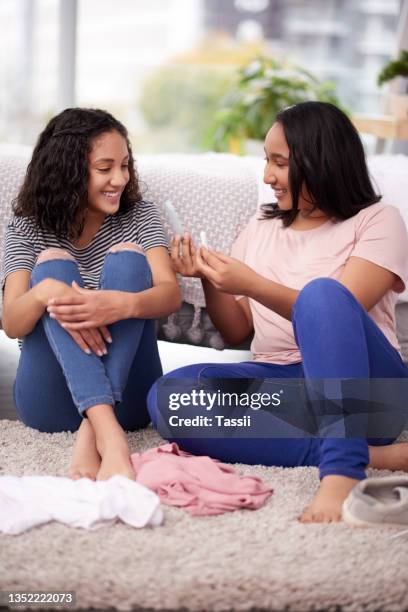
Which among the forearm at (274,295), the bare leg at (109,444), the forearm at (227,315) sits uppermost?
the forearm at (274,295)

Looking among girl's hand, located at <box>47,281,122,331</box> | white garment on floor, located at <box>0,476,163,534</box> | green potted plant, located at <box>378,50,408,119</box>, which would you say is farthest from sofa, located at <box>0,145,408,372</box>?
green potted plant, located at <box>378,50,408,119</box>

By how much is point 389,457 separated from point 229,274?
48cm

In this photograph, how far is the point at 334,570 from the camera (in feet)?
4.38

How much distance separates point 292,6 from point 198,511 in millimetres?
3671

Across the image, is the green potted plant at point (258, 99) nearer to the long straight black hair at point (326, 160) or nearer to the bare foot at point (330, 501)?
the long straight black hair at point (326, 160)

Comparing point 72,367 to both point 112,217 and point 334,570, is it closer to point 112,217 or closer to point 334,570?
point 112,217

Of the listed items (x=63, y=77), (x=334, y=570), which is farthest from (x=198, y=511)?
(x=63, y=77)

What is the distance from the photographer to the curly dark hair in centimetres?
194

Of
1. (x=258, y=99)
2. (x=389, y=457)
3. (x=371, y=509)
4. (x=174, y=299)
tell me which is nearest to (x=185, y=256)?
(x=174, y=299)

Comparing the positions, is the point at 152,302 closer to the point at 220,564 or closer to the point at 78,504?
the point at 78,504

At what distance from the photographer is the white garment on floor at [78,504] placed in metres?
1.47

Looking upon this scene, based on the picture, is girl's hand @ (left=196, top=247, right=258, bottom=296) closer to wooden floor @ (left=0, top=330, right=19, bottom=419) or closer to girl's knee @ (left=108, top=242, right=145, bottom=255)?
girl's knee @ (left=108, top=242, right=145, bottom=255)

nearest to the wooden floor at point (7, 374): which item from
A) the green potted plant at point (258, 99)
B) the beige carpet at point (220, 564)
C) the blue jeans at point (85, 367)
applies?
the blue jeans at point (85, 367)

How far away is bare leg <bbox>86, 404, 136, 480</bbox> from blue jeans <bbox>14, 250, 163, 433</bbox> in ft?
0.07
